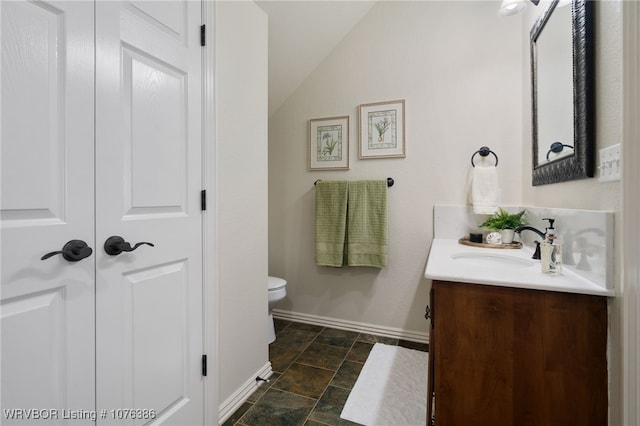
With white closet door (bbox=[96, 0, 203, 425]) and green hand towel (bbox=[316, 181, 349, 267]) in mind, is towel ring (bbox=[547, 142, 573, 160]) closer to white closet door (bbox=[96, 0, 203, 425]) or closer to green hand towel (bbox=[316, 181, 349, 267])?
green hand towel (bbox=[316, 181, 349, 267])

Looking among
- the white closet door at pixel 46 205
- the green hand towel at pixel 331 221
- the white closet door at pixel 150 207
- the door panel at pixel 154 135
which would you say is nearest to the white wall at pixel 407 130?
the green hand towel at pixel 331 221

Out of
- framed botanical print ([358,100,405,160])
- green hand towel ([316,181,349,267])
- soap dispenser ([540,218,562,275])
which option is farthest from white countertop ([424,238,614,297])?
framed botanical print ([358,100,405,160])

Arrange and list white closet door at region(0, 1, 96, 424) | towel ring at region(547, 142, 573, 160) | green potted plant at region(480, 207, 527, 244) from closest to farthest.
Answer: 1. white closet door at region(0, 1, 96, 424)
2. towel ring at region(547, 142, 573, 160)
3. green potted plant at region(480, 207, 527, 244)

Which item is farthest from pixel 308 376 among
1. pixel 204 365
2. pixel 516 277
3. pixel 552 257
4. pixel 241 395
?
pixel 552 257

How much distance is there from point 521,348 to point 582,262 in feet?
1.31

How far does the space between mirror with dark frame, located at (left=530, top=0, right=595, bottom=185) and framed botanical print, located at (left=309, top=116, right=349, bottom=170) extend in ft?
4.17

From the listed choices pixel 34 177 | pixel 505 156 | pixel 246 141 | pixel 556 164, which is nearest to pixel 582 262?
pixel 556 164

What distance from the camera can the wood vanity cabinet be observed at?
91 centimetres

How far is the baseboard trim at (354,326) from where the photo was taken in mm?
2277

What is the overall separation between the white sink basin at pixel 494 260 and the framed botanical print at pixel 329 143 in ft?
3.90

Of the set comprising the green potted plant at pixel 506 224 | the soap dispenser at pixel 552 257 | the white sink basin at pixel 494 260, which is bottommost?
the white sink basin at pixel 494 260

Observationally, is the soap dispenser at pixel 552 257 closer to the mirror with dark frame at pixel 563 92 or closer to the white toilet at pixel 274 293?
the mirror with dark frame at pixel 563 92

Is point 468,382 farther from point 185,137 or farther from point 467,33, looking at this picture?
point 467,33

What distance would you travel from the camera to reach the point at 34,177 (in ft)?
2.60
